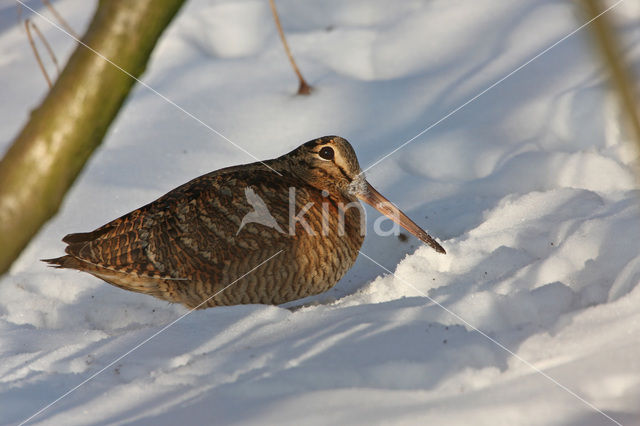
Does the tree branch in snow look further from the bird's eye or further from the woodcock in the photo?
the bird's eye

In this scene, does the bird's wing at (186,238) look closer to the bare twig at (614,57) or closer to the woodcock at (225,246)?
the woodcock at (225,246)

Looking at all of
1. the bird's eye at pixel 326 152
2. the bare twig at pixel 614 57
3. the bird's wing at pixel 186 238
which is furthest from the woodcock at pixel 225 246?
the bare twig at pixel 614 57

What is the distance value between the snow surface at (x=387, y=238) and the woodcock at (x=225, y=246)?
258mm

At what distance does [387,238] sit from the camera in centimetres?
414

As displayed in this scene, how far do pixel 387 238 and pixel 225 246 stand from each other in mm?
1185

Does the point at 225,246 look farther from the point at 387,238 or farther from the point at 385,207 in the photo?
the point at 387,238

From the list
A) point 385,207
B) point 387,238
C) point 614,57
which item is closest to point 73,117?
point 614,57

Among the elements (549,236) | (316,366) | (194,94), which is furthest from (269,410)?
(194,94)

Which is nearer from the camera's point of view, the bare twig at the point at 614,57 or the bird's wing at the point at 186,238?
the bare twig at the point at 614,57

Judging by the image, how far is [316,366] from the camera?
90.2 inches

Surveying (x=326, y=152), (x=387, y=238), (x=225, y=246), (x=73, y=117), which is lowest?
(x=73, y=117)

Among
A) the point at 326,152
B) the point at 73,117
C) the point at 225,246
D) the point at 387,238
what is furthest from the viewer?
the point at 387,238

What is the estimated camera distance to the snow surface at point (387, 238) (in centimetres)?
216

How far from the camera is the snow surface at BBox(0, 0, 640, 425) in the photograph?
216 cm
